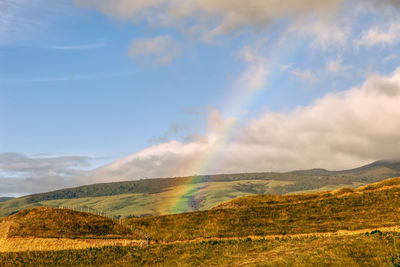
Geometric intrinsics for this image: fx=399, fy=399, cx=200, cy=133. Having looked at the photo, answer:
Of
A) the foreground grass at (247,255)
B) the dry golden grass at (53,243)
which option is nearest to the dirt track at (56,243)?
the dry golden grass at (53,243)

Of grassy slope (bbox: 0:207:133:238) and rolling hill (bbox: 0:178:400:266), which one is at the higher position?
grassy slope (bbox: 0:207:133:238)

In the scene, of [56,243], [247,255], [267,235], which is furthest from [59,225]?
[247,255]

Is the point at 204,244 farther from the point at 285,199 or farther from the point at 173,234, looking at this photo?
the point at 285,199

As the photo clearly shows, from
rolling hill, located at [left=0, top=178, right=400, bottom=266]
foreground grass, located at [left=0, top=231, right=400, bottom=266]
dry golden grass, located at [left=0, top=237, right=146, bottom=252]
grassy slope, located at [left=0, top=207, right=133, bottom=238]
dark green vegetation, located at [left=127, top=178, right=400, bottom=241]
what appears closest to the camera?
foreground grass, located at [left=0, top=231, right=400, bottom=266]

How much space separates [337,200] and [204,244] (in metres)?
42.9

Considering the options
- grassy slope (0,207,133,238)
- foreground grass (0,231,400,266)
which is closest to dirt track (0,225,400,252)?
grassy slope (0,207,133,238)

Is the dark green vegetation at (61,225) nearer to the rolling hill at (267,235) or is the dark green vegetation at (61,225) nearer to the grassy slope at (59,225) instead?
the grassy slope at (59,225)

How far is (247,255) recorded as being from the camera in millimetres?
45250

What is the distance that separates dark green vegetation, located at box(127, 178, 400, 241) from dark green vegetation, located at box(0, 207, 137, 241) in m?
6.40

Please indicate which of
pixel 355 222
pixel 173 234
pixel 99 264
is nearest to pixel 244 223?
pixel 173 234

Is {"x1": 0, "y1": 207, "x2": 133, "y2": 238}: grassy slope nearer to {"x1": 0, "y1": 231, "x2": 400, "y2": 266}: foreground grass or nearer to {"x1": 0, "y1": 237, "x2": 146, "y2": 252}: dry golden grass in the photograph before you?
{"x1": 0, "y1": 237, "x2": 146, "y2": 252}: dry golden grass

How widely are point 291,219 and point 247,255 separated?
34601 mm

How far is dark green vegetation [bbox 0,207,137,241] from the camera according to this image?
73.7 metres

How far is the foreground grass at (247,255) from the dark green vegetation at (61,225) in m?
15.0
